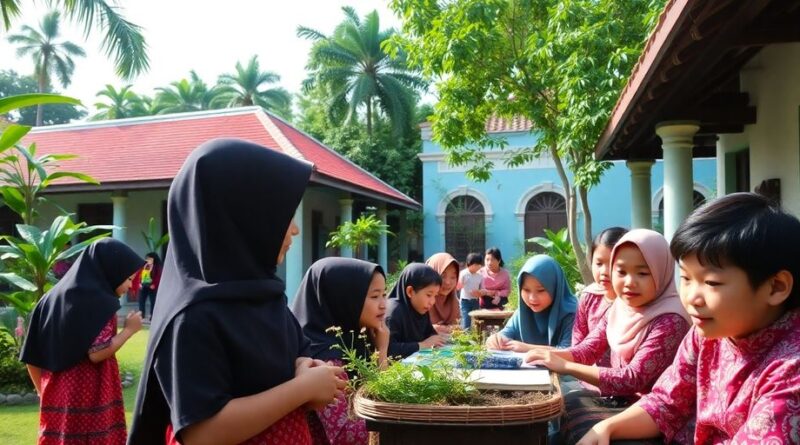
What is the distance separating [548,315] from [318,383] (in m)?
2.16

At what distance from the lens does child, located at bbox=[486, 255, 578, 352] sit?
3391 mm

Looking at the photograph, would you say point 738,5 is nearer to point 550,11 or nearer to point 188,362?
point 188,362

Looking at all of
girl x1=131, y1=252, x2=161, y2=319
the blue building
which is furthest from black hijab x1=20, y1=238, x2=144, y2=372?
the blue building

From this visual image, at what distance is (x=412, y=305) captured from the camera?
4066 millimetres

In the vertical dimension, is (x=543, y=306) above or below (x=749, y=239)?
below

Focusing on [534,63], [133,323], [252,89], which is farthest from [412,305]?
[252,89]

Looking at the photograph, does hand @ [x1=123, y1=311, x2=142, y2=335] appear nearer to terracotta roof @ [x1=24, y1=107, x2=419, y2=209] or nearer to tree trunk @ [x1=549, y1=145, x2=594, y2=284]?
tree trunk @ [x1=549, y1=145, x2=594, y2=284]

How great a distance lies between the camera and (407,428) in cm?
186

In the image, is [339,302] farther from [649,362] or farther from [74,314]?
[74,314]

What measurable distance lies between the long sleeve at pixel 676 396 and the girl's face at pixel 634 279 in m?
0.50

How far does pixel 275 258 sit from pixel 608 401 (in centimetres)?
132

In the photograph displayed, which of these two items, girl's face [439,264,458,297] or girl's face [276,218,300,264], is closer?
girl's face [276,218,300,264]

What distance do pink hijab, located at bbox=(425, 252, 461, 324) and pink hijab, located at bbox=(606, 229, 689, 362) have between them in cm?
292

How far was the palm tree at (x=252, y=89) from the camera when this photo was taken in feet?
112
